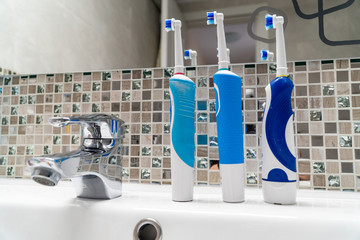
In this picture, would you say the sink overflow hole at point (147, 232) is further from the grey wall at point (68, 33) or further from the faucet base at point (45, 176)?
the grey wall at point (68, 33)

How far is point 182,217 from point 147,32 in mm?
426

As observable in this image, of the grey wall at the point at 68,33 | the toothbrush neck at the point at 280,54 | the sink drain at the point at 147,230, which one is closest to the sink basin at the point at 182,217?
the sink drain at the point at 147,230

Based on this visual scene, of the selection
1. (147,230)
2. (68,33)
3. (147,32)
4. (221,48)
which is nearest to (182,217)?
(147,230)

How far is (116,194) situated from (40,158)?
0.53 ft

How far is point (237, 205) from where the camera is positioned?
15.6 inches

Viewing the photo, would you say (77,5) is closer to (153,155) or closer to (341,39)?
(153,155)

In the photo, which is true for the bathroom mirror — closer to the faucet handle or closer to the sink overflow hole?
the faucet handle

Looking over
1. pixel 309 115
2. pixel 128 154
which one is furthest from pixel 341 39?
pixel 128 154

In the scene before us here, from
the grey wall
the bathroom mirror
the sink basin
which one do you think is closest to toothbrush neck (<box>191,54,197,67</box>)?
the bathroom mirror

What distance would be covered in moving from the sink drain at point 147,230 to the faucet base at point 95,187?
0.09 meters

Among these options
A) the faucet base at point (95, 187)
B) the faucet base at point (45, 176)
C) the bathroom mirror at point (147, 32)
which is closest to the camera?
the faucet base at point (45, 176)

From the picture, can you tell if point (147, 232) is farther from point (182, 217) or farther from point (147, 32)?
point (147, 32)

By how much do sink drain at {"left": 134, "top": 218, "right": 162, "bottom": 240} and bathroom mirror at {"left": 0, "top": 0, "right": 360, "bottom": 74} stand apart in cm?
34

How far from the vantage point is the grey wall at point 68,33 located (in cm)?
63
